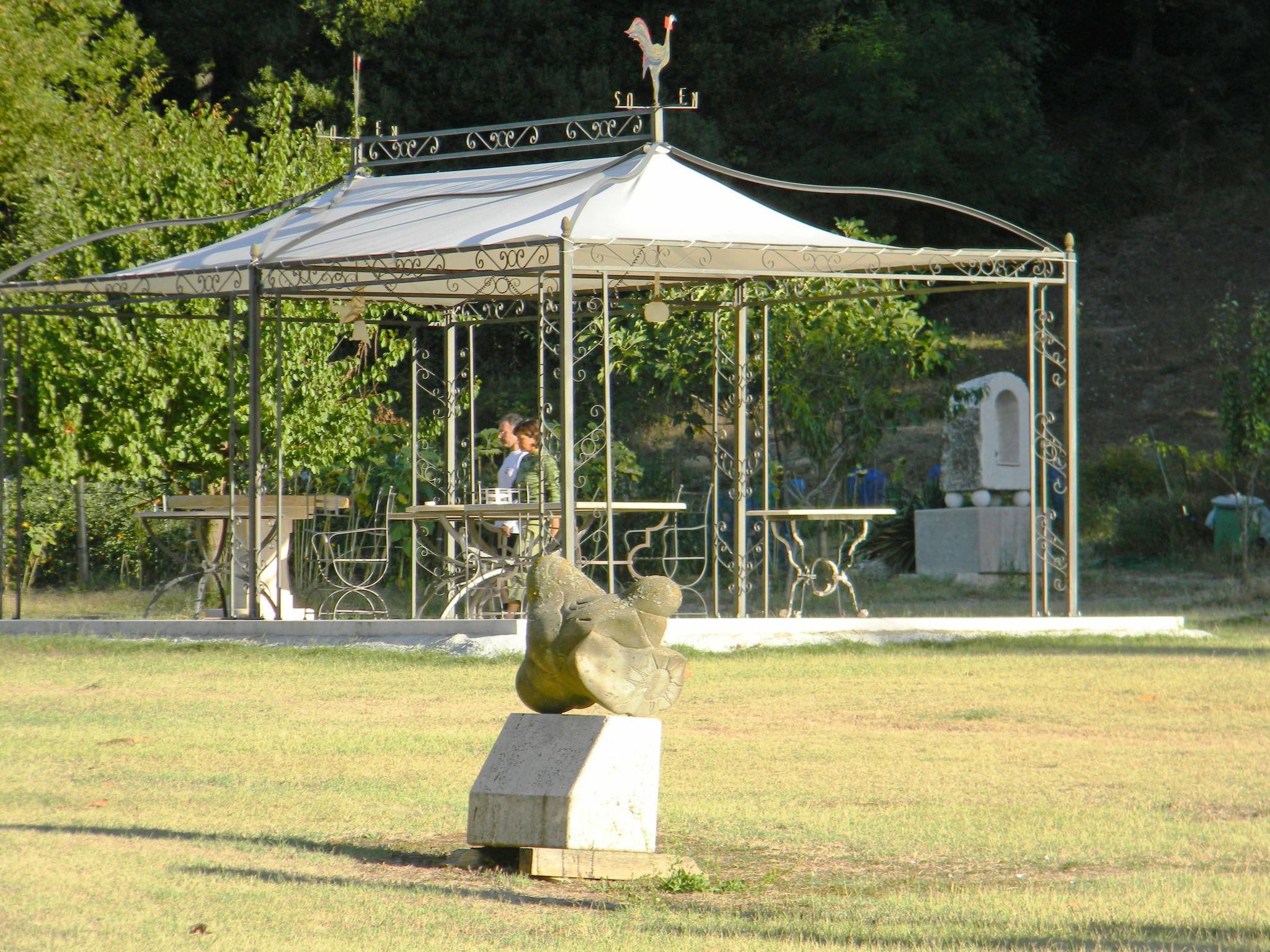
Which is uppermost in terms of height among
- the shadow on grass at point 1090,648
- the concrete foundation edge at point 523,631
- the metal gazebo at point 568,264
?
the metal gazebo at point 568,264

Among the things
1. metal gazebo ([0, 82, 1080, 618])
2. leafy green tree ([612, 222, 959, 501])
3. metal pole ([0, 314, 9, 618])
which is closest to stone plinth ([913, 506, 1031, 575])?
leafy green tree ([612, 222, 959, 501])

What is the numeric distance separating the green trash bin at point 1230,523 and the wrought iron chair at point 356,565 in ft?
29.1

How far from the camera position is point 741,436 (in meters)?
12.1

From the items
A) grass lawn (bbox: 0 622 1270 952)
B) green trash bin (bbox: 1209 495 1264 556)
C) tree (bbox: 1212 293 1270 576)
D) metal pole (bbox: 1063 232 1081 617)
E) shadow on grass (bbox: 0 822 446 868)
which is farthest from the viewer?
green trash bin (bbox: 1209 495 1264 556)

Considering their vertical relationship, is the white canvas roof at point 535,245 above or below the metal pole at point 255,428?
above

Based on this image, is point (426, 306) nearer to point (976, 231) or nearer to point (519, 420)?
point (519, 420)

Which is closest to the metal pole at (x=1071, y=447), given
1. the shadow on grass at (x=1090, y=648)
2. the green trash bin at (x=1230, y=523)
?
the shadow on grass at (x=1090, y=648)

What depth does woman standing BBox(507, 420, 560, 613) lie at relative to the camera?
404 inches

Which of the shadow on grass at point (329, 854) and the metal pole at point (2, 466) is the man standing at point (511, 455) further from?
the shadow on grass at point (329, 854)

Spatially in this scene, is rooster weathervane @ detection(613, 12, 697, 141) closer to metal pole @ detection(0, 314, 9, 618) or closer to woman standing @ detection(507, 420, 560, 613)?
woman standing @ detection(507, 420, 560, 613)

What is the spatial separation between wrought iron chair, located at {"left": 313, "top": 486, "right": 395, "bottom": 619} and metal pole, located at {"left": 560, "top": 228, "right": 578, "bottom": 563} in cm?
201

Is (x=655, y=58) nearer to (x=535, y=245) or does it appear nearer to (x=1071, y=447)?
(x=535, y=245)

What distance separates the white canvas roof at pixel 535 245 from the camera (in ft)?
32.6

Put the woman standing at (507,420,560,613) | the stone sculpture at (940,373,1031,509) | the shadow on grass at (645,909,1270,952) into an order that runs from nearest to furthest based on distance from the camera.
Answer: the shadow on grass at (645,909,1270,952), the woman standing at (507,420,560,613), the stone sculpture at (940,373,1031,509)
